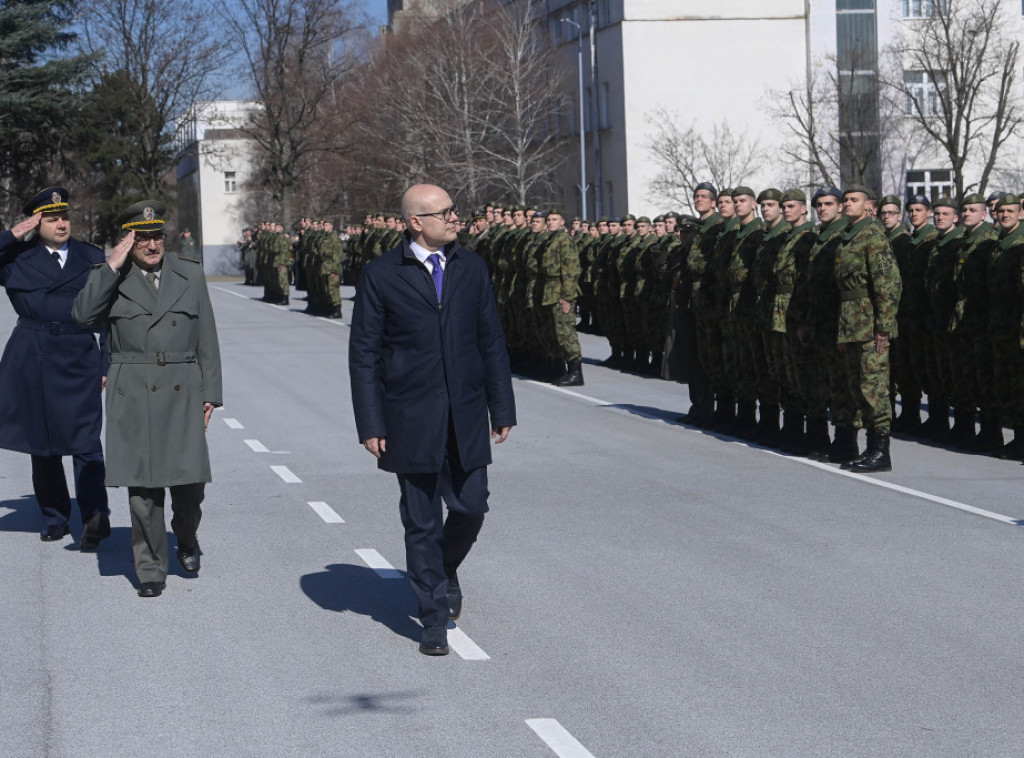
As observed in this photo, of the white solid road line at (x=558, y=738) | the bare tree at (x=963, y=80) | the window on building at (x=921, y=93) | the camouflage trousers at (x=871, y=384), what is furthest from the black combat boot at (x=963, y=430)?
the window on building at (x=921, y=93)

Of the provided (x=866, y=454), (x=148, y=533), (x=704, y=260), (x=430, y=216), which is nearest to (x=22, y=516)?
(x=148, y=533)

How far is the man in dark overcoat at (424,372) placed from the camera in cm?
667

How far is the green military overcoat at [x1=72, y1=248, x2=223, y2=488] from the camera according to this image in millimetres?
7789

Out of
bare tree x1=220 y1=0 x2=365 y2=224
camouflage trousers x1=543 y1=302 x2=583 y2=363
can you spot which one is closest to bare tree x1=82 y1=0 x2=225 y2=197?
bare tree x1=220 y1=0 x2=365 y2=224

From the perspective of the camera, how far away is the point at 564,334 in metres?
19.5

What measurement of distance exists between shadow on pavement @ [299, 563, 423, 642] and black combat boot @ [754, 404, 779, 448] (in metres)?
6.11

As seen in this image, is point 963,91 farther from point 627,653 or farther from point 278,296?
point 627,653

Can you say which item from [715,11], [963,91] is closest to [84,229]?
[715,11]

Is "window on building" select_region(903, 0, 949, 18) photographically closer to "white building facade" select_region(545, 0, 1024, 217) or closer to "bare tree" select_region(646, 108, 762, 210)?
"white building facade" select_region(545, 0, 1024, 217)

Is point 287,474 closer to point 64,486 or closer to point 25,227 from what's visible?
point 64,486

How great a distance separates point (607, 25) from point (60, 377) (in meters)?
52.5

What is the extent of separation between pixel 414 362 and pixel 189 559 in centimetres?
221

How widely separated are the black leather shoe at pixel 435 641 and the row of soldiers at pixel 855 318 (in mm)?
6106

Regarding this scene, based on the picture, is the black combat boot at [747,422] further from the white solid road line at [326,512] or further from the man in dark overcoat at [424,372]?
the man in dark overcoat at [424,372]
